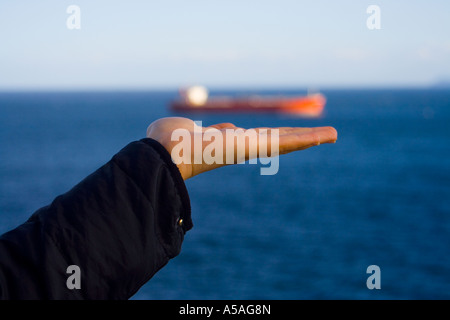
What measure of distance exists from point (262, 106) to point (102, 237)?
7311 cm

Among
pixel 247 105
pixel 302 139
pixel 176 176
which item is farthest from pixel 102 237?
pixel 247 105

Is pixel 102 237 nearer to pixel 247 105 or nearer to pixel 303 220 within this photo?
pixel 303 220

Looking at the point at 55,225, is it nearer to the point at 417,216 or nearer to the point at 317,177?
the point at 417,216

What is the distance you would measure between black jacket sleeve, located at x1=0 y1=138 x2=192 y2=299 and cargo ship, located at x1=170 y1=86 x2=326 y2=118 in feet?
228

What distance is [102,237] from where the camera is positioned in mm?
887

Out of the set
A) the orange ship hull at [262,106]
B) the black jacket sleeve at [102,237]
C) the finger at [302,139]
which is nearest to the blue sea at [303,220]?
the finger at [302,139]

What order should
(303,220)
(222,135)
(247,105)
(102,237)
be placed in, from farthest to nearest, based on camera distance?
1. (247,105)
2. (303,220)
3. (222,135)
4. (102,237)

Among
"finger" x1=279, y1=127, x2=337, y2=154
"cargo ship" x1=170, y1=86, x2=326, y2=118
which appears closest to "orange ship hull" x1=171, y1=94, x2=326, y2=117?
"cargo ship" x1=170, y1=86, x2=326, y2=118

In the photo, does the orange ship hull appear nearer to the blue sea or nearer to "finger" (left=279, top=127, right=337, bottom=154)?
the blue sea

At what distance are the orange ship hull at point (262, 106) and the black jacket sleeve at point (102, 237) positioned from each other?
2733 inches

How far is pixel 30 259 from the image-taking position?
0.90 m

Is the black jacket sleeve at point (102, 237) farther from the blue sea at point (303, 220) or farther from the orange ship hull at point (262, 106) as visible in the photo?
the orange ship hull at point (262, 106)

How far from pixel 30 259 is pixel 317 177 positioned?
3462 centimetres
